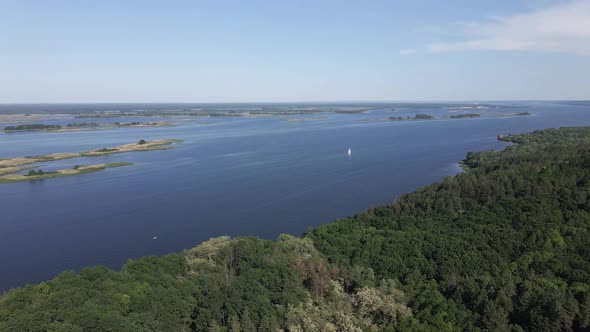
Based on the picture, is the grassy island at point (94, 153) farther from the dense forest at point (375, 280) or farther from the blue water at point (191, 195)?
the dense forest at point (375, 280)

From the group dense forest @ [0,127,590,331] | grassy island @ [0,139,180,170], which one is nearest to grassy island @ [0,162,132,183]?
grassy island @ [0,139,180,170]

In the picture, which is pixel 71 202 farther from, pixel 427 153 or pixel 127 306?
pixel 427 153

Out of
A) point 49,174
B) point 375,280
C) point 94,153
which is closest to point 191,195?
point 49,174

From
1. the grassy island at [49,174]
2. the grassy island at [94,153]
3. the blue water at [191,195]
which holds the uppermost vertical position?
the grassy island at [94,153]

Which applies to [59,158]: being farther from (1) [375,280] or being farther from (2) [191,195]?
(1) [375,280]

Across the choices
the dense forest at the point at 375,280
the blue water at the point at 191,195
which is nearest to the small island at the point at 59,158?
the blue water at the point at 191,195

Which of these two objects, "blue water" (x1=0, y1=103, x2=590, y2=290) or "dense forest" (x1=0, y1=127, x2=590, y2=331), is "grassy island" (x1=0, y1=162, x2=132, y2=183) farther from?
"dense forest" (x1=0, y1=127, x2=590, y2=331)

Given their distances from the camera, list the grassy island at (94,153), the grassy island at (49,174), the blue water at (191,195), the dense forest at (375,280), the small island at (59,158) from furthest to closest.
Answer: the grassy island at (94,153) → the small island at (59,158) → the grassy island at (49,174) → the blue water at (191,195) → the dense forest at (375,280)
